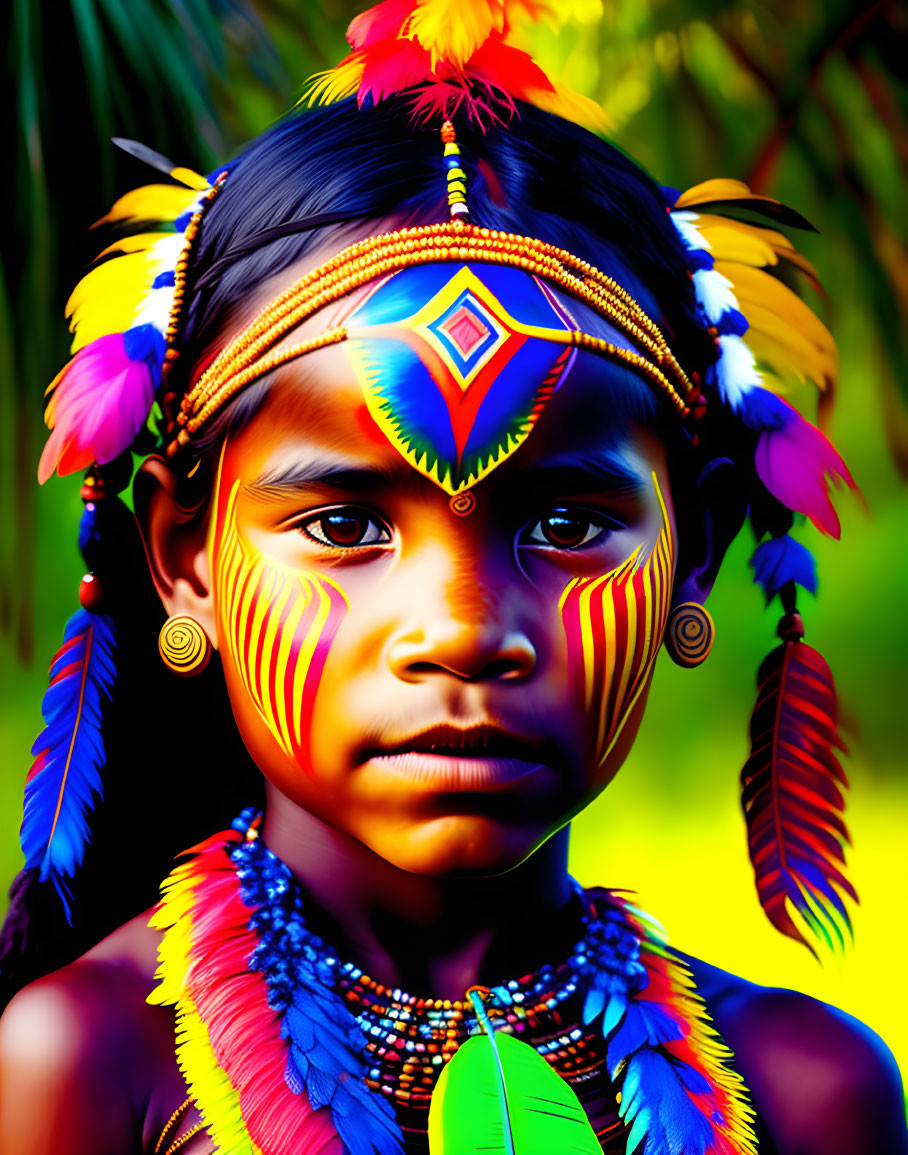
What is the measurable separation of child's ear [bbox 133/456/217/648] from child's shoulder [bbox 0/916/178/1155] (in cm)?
45

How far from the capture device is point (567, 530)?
1.68 m

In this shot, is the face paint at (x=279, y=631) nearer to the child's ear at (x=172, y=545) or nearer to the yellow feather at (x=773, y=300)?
the child's ear at (x=172, y=545)

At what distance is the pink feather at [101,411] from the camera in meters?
1.83

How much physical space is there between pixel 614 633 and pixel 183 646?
53 centimetres

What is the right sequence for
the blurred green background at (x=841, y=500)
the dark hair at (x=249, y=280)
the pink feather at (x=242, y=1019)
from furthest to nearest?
the blurred green background at (x=841, y=500)
the dark hair at (x=249, y=280)
the pink feather at (x=242, y=1019)

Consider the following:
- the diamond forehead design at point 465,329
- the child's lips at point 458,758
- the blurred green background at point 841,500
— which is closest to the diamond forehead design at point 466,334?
the diamond forehead design at point 465,329

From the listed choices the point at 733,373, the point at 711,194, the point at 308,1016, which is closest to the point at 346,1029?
the point at 308,1016

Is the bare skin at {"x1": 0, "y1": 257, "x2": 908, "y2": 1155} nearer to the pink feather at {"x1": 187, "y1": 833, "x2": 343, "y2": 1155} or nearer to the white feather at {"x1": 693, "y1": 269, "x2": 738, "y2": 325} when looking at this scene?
the pink feather at {"x1": 187, "y1": 833, "x2": 343, "y2": 1155}

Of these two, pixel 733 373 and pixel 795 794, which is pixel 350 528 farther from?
pixel 795 794

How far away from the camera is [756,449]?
6.47 feet

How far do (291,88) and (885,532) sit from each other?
136 cm

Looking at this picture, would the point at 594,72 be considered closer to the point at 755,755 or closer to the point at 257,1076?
the point at 755,755

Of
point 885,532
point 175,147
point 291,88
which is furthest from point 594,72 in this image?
point 885,532

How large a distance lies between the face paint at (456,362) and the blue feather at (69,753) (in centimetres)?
60
